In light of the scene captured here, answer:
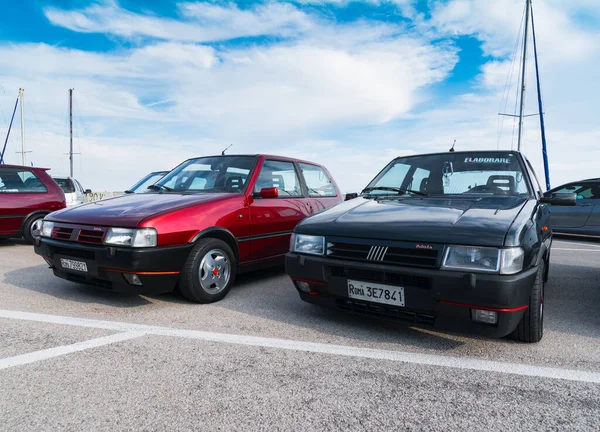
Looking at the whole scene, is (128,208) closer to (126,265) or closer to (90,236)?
(90,236)

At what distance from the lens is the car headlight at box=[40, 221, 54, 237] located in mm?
4203

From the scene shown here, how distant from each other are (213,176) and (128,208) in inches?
47.9

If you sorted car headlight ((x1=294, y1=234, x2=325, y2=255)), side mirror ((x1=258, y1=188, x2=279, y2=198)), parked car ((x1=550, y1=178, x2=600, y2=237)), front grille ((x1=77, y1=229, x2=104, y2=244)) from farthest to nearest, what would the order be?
parked car ((x1=550, y1=178, x2=600, y2=237)) → side mirror ((x1=258, y1=188, x2=279, y2=198)) → front grille ((x1=77, y1=229, x2=104, y2=244)) → car headlight ((x1=294, y1=234, x2=325, y2=255))

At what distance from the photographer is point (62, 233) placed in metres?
4.05

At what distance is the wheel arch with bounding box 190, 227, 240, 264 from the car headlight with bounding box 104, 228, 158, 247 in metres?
0.39

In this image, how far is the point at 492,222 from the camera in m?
2.87

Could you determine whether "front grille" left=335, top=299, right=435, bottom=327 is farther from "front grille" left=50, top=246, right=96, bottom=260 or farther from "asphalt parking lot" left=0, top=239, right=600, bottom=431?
"front grille" left=50, top=246, right=96, bottom=260

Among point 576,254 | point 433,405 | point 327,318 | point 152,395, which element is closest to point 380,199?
point 327,318

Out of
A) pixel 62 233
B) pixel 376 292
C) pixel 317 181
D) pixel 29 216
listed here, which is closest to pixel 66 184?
pixel 29 216

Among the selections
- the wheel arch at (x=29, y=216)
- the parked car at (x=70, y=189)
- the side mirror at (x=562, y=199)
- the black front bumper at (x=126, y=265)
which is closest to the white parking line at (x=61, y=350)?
the black front bumper at (x=126, y=265)

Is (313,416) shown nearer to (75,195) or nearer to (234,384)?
(234,384)

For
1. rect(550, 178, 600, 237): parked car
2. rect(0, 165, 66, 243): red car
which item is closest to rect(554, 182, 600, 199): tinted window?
rect(550, 178, 600, 237): parked car

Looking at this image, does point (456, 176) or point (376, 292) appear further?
point (456, 176)

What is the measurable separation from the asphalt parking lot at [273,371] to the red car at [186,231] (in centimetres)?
34
